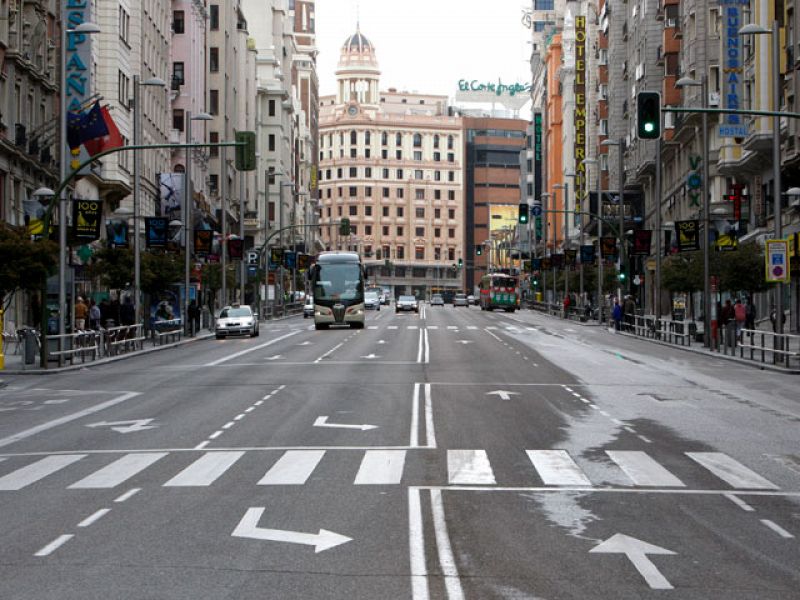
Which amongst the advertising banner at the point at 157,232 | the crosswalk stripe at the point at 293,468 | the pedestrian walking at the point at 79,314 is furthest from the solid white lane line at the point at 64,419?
the advertising banner at the point at 157,232

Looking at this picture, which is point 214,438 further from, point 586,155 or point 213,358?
point 586,155

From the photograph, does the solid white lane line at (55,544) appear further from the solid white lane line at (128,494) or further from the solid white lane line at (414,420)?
the solid white lane line at (414,420)

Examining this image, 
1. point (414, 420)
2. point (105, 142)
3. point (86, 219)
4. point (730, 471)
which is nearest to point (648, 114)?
point (414, 420)

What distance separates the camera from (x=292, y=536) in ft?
36.2

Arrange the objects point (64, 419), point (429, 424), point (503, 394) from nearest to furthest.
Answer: point (429, 424) < point (64, 419) < point (503, 394)

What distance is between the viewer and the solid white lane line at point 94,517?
38.6ft

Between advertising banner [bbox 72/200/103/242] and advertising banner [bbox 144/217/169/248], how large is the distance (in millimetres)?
16275

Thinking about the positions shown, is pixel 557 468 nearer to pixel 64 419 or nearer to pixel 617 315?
pixel 64 419

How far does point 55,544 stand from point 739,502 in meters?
6.49

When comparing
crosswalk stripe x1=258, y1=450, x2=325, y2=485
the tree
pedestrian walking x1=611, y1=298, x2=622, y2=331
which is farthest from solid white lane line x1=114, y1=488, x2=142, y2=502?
pedestrian walking x1=611, y1=298, x2=622, y2=331

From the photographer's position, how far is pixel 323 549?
10.5 meters

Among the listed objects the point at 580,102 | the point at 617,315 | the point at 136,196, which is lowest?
the point at 617,315

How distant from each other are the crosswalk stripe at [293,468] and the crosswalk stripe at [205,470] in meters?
0.56

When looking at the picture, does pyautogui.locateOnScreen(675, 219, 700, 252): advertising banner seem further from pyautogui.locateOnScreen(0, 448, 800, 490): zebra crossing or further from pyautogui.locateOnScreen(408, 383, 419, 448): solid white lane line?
pyautogui.locateOnScreen(0, 448, 800, 490): zebra crossing
